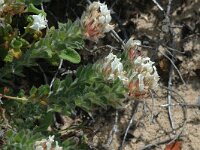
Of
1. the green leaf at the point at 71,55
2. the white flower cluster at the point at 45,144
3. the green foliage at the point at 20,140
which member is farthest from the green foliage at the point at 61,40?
the white flower cluster at the point at 45,144

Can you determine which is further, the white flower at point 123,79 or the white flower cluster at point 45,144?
the white flower at point 123,79

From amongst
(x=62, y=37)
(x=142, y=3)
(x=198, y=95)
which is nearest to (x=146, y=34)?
(x=142, y=3)

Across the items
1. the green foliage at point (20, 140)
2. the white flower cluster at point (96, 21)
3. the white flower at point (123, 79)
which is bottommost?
the green foliage at point (20, 140)

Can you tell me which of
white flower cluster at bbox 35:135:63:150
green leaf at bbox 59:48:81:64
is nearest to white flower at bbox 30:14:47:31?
green leaf at bbox 59:48:81:64

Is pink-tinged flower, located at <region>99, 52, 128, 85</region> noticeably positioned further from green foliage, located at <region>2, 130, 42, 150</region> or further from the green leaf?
green foliage, located at <region>2, 130, 42, 150</region>

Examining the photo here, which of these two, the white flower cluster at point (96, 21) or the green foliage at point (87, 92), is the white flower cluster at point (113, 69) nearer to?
the green foliage at point (87, 92)
